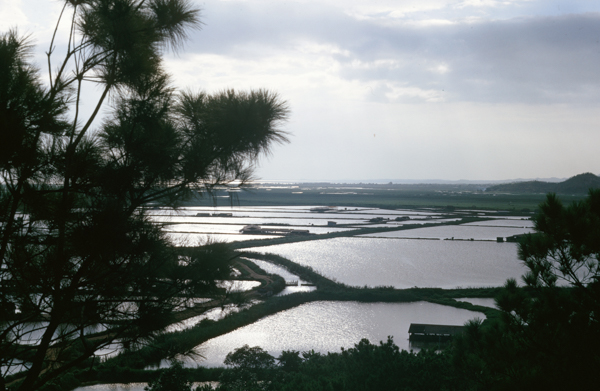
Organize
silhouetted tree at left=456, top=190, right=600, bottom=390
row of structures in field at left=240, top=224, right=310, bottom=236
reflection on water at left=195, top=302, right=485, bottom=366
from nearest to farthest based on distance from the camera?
A: silhouetted tree at left=456, top=190, right=600, bottom=390 < reflection on water at left=195, top=302, right=485, bottom=366 < row of structures in field at left=240, top=224, right=310, bottom=236

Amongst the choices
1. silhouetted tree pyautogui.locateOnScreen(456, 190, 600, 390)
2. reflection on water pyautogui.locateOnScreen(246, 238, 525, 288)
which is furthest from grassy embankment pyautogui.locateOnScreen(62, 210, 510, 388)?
silhouetted tree pyautogui.locateOnScreen(456, 190, 600, 390)

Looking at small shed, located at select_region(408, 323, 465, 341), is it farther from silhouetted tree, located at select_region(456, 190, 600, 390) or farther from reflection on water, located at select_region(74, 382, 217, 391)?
silhouetted tree, located at select_region(456, 190, 600, 390)

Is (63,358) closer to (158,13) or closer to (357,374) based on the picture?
(158,13)

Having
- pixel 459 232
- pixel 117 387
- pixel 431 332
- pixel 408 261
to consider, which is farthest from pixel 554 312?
pixel 459 232

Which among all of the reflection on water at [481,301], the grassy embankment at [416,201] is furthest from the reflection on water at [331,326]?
the grassy embankment at [416,201]

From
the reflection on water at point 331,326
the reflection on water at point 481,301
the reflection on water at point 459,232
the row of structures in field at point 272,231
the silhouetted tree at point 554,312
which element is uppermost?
the silhouetted tree at point 554,312

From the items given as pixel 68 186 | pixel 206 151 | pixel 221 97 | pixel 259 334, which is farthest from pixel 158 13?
pixel 259 334

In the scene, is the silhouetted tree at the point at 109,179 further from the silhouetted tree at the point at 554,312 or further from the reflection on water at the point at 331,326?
the reflection on water at the point at 331,326
